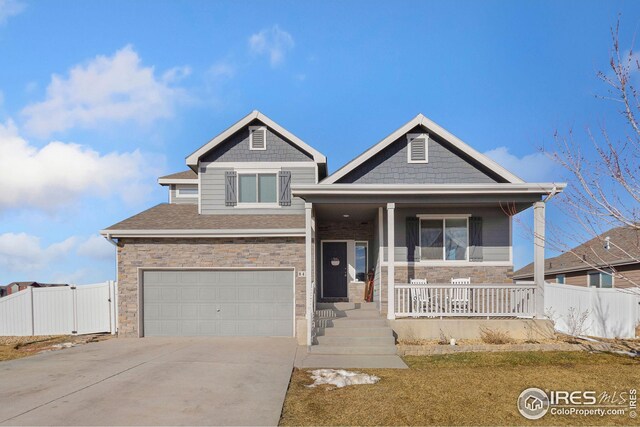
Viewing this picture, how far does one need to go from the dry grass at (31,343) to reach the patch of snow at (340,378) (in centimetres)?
746

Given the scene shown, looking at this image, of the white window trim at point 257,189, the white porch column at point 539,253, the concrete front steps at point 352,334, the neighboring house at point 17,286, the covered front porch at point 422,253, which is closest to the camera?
the concrete front steps at point 352,334

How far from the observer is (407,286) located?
1152 centimetres

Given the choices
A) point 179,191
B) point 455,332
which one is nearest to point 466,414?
point 455,332

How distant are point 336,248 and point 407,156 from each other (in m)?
4.06

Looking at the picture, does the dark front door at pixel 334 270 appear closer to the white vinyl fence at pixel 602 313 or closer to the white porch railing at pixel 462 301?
the white porch railing at pixel 462 301

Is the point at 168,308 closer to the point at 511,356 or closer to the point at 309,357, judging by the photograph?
the point at 309,357

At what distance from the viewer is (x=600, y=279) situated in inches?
819

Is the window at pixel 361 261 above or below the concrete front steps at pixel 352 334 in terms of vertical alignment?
above

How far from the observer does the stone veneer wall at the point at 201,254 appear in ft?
43.0

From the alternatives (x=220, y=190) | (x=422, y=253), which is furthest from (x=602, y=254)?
(x=220, y=190)

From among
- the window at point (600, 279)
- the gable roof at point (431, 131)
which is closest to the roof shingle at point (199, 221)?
the gable roof at point (431, 131)

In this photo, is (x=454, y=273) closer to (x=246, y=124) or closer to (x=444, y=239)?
(x=444, y=239)

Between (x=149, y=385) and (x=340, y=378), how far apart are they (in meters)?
3.14

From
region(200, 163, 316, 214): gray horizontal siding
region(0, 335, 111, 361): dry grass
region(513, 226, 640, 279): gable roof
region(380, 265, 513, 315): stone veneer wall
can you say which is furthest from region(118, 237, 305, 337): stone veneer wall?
region(513, 226, 640, 279): gable roof
